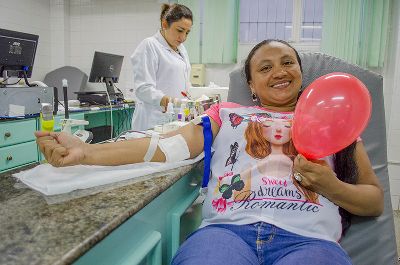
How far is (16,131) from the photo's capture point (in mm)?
2424

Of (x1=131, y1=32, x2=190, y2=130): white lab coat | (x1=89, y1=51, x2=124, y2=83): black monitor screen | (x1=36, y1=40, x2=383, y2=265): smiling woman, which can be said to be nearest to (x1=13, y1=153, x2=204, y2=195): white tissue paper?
(x1=36, y1=40, x2=383, y2=265): smiling woman

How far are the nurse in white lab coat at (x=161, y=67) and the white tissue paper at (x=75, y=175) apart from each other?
50.1 inches

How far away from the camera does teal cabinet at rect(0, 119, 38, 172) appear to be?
234 cm

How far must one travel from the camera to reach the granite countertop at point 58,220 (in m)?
0.50

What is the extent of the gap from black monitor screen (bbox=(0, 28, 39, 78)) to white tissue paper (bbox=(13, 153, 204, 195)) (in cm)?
192

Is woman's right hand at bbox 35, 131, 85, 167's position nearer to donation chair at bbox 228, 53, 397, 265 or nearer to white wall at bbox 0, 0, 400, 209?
donation chair at bbox 228, 53, 397, 265

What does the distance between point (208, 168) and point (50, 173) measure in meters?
0.50

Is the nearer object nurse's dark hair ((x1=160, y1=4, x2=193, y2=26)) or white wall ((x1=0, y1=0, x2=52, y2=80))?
nurse's dark hair ((x1=160, y1=4, x2=193, y2=26))

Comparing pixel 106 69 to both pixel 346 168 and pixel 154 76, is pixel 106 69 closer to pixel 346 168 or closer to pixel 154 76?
pixel 154 76

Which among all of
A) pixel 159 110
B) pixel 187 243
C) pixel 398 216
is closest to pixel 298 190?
pixel 187 243

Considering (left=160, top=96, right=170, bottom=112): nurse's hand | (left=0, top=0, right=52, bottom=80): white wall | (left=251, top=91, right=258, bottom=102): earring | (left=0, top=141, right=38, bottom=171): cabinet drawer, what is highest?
(left=0, top=0, right=52, bottom=80): white wall

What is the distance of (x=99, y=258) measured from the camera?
64cm

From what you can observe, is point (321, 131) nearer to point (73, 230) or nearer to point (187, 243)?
point (187, 243)

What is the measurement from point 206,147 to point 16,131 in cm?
186
